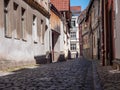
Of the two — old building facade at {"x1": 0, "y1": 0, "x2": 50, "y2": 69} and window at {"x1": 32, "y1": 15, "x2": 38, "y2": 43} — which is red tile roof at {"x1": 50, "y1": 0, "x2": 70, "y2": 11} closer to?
old building facade at {"x1": 0, "y1": 0, "x2": 50, "y2": 69}

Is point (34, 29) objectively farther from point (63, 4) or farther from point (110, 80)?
point (63, 4)

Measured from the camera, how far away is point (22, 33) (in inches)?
801

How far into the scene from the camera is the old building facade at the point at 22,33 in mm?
16578

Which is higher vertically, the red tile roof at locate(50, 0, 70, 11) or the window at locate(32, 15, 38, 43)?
the red tile roof at locate(50, 0, 70, 11)

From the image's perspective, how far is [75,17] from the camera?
88.1 meters

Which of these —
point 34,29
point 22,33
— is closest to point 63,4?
point 34,29

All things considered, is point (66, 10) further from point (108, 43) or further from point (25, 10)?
point (108, 43)

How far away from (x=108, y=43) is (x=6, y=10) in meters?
5.70

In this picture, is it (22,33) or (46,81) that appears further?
(22,33)

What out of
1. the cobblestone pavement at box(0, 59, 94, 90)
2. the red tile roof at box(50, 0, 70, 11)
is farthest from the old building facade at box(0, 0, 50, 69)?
the red tile roof at box(50, 0, 70, 11)

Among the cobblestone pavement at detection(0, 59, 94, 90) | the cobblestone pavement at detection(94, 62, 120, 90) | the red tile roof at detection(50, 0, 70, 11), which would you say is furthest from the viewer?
the red tile roof at detection(50, 0, 70, 11)

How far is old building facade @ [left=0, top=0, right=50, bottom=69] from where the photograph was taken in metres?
16.6

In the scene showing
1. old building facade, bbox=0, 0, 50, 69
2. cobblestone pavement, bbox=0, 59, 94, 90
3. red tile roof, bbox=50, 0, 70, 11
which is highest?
red tile roof, bbox=50, 0, 70, 11

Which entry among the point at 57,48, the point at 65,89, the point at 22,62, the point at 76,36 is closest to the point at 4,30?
the point at 22,62
